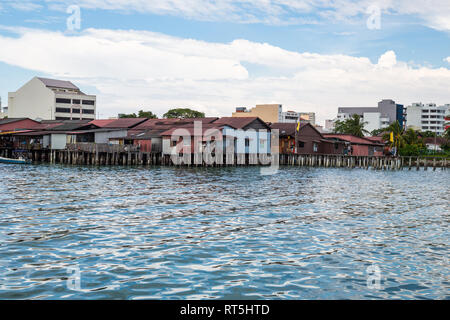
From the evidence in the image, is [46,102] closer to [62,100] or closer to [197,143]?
[62,100]

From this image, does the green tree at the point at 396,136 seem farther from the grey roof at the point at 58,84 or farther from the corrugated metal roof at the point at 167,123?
the grey roof at the point at 58,84

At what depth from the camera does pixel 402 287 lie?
10258 millimetres

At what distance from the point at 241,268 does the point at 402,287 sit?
364 centimetres

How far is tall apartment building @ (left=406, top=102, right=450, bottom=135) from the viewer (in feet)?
505

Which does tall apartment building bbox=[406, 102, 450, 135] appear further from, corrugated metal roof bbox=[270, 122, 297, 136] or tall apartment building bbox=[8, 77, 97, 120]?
tall apartment building bbox=[8, 77, 97, 120]

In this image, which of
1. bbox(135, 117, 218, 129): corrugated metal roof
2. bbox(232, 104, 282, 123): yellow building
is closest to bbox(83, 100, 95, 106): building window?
bbox(232, 104, 282, 123): yellow building

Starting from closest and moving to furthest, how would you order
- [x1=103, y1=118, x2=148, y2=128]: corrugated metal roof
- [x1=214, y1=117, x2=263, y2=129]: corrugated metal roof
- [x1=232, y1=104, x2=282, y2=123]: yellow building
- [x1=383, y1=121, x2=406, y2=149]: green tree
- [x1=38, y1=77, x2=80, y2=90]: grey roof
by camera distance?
[x1=214, y1=117, x2=263, y2=129]: corrugated metal roof → [x1=103, y1=118, x2=148, y2=128]: corrugated metal roof → [x1=383, y1=121, x2=406, y2=149]: green tree → [x1=38, y1=77, x2=80, y2=90]: grey roof → [x1=232, y1=104, x2=282, y2=123]: yellow building

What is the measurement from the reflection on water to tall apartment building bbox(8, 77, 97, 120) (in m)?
97.4

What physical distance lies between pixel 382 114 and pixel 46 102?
100623 mm

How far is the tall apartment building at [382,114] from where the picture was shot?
476ft

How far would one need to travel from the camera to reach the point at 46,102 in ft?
380

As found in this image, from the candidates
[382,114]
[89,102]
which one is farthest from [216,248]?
[382,114]

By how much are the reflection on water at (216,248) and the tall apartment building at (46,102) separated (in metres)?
97.4
